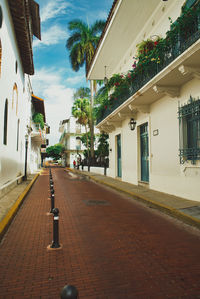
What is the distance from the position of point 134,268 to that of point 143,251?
72 cm

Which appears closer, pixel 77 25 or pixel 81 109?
pixel 77 25

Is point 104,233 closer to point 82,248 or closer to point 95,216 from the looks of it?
point 82,248

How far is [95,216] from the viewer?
6621 mm

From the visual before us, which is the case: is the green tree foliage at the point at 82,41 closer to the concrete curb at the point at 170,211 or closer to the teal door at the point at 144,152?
the teal door at the point at 144,152

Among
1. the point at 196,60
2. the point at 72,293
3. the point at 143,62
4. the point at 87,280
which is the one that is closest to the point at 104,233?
the point at 87,280

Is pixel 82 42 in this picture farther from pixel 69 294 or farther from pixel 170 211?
pixel 69 294

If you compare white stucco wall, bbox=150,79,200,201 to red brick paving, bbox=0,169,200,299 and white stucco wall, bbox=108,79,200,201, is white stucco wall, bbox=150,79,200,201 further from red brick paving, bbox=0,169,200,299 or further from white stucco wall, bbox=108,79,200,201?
red brick paving, bbox=0,169,200,299

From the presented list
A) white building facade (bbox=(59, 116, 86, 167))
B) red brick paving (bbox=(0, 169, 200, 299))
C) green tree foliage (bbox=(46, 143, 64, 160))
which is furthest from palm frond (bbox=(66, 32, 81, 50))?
green tree foliage (bbox=(46, 143, 64, 160))

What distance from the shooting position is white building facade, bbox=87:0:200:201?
7805 mm

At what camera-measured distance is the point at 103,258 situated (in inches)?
150

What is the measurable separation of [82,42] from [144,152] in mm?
19908

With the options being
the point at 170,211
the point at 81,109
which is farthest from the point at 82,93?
the point at 170,211

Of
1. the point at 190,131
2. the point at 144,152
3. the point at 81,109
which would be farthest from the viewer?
the point at 81,109

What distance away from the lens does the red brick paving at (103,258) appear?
2936 mm
